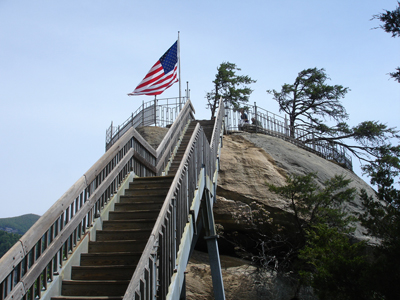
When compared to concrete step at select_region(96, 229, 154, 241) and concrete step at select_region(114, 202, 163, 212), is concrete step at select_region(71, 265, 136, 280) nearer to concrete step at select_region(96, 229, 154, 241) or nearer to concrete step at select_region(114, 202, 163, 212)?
concrete step at select_region(96, 229, 154, 241)

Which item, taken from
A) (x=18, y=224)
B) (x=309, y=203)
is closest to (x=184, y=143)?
(x=309, y=203)

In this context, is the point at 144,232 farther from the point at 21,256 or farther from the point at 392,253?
the point at 392,253

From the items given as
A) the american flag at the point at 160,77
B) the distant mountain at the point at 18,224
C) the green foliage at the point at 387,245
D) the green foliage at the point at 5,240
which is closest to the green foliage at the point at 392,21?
the green foliage at the point at 387,245

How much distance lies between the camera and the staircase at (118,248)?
5.42 m

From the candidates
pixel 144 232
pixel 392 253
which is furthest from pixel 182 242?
pixel 392 253

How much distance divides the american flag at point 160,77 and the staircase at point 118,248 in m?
7.36

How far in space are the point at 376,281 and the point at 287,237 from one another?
6.78 meters

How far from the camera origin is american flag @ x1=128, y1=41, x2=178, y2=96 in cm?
1494

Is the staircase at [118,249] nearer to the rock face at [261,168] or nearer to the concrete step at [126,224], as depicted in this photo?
the concrete step at [126,224]

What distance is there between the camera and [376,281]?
237 inches

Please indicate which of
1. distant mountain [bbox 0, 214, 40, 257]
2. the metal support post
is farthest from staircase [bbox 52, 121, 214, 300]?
distant mountain [bbox 0, 214, 40, 257]

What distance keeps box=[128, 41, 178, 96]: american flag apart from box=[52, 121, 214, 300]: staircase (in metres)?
7.36

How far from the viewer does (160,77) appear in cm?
1571

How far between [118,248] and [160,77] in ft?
34.4
